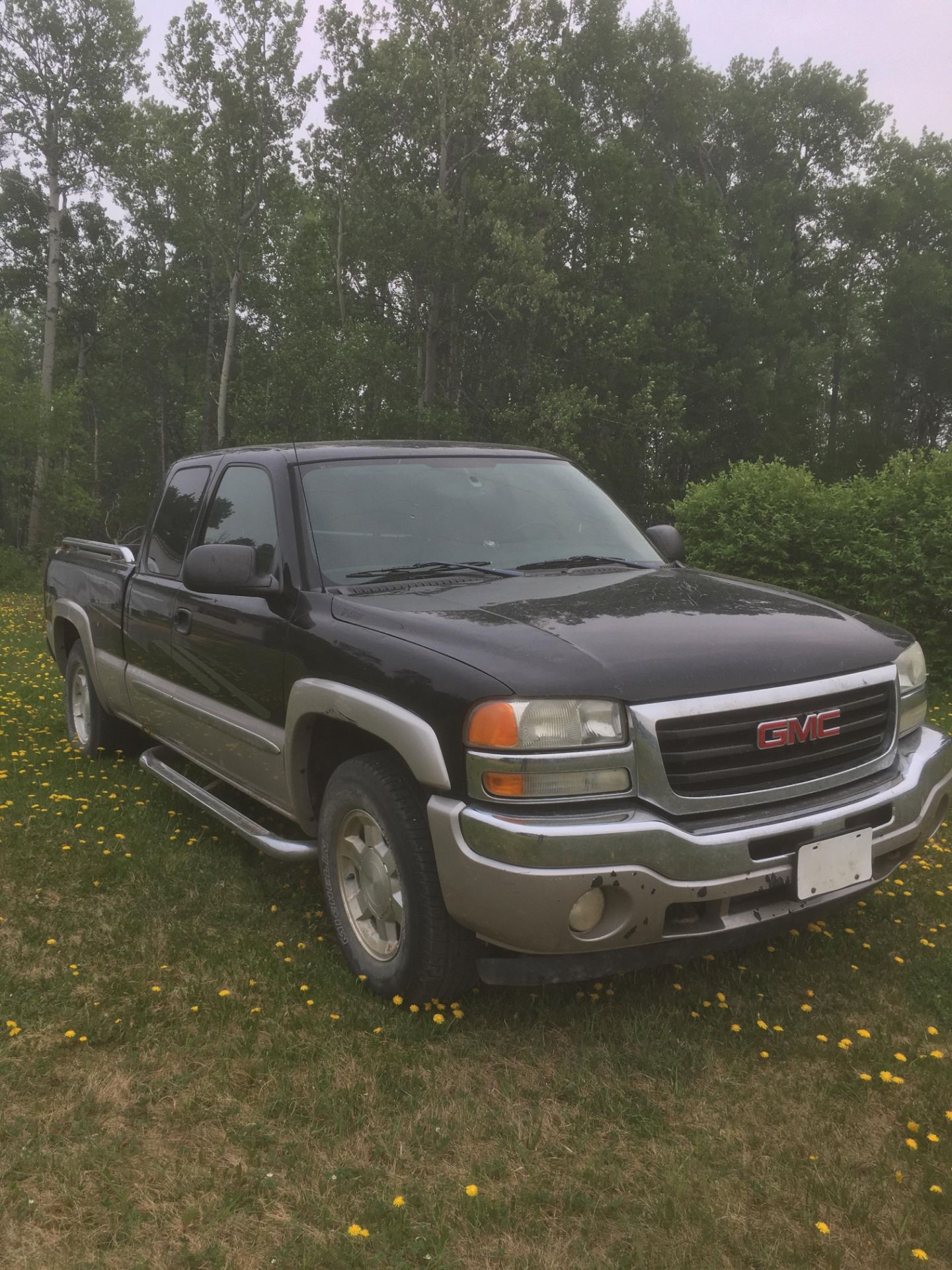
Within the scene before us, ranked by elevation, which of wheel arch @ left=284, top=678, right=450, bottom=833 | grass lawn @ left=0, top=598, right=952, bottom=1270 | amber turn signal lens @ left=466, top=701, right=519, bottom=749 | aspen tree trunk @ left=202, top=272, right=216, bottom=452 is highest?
aspen tree trunk @ left=202, top=272, right=216, bottom=452

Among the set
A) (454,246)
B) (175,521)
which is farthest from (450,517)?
(454,246)

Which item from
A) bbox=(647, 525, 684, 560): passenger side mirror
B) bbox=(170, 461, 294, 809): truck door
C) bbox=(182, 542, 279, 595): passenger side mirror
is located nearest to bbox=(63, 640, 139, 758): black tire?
bbox=(170, 461, 294, 809): truck door

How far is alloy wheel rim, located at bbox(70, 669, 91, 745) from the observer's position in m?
6.66

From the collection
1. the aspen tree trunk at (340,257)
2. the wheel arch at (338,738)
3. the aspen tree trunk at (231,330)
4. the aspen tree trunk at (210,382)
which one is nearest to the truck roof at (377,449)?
the wheel arch at (338,738)

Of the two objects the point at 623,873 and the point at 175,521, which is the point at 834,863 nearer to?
the point at 623,873

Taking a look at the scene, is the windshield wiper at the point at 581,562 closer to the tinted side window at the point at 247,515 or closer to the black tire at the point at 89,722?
the tinted side window at the point at 247,515

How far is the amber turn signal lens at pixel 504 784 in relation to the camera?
2.87m

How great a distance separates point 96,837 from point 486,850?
303 centimetres

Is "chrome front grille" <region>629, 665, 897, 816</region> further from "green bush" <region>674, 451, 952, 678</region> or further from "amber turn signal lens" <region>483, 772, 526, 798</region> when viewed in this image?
"green bush" <region>674, 451, 952, 678</region>

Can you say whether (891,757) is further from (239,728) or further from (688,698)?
(239,728)

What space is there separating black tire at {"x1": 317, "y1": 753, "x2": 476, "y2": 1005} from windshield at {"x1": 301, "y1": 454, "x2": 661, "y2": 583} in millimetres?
828

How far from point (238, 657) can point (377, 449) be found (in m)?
1.07

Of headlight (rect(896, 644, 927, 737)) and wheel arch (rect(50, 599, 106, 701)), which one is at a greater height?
headlight (rect(896, 644, 927, 737))

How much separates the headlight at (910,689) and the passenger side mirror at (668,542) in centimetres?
130
